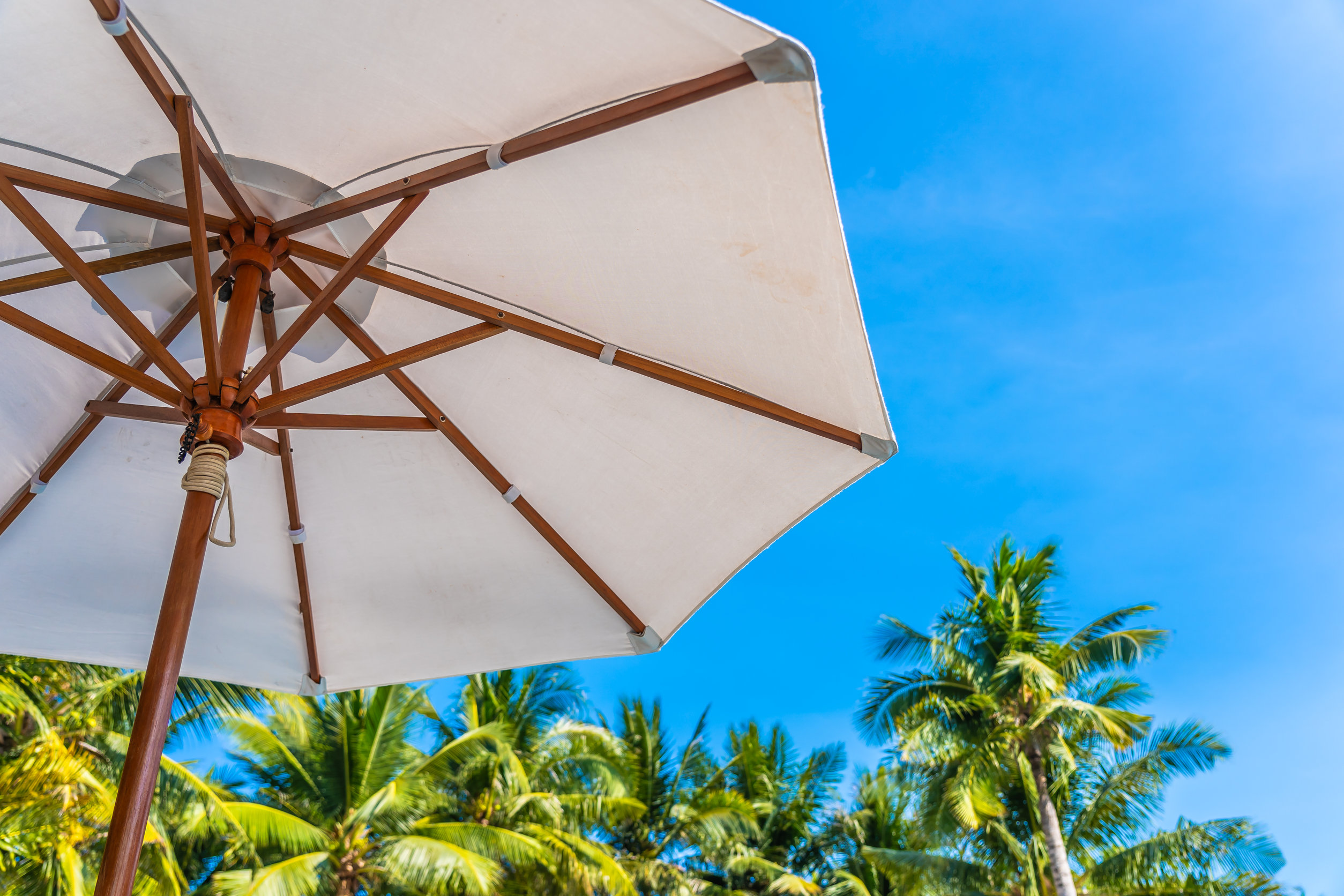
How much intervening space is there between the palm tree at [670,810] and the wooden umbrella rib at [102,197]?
1870cm

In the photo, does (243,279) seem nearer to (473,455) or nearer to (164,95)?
(164,95)

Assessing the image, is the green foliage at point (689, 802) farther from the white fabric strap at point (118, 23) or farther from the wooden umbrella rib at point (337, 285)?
the white fabric strap at point (118, 23)

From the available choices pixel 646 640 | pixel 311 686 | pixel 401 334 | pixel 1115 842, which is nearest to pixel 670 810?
pixel 1115 842

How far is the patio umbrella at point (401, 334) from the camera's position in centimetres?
319

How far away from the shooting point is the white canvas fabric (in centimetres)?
321

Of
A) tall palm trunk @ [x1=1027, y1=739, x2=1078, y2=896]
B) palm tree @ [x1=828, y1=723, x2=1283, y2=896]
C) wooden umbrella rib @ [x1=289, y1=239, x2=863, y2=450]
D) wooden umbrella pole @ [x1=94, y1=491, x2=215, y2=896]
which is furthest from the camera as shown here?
palm tree @ [x1=828, y1=723, x2=1283, y2=896]

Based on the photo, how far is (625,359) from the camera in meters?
3.94

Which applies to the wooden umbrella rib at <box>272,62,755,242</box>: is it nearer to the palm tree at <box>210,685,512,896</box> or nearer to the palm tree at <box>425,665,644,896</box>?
the palm tree at <box>210,685,512,896</box>

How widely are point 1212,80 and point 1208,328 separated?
75.8ft

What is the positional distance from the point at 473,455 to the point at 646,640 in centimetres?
115

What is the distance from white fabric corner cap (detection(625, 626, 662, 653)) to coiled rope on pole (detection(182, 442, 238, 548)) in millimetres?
1867

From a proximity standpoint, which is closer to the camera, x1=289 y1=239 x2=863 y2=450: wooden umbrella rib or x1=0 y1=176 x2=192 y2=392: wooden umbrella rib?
x1=0 y1=176 x2=192 y2=392: wooden umbrella rib

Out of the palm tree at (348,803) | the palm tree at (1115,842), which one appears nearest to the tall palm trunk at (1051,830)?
the palm tree at (1115,842)

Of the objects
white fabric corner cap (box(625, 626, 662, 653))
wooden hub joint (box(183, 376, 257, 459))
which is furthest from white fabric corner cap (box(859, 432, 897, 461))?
wooden hub joint (box(183, 376, 257, 459))
